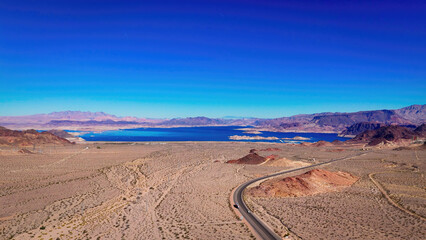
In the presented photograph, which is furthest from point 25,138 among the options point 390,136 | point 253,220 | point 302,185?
point 390,136

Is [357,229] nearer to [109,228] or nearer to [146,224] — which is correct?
[146,224]

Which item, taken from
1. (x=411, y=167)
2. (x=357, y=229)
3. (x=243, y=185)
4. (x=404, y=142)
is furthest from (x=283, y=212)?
(x=404, y=142)

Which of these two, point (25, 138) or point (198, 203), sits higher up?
point (25, 138)

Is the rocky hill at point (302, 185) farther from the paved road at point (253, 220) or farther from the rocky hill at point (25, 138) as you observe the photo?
the rocky hill at point (25, 138)

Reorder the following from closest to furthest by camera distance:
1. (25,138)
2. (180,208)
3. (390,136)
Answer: (180,208) < (25,138) < (390,136)

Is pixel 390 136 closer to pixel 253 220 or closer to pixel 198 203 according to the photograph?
pixel 198 203

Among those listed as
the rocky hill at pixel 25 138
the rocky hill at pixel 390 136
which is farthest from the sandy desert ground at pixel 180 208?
the rocky hill at pixel 390 136
